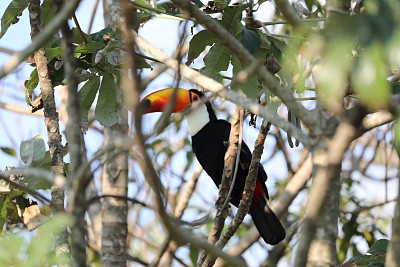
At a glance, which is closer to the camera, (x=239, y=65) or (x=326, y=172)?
(x=326, y=172)

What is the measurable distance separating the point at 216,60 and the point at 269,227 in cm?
167

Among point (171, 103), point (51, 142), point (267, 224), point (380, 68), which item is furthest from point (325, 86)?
point (267, 224)

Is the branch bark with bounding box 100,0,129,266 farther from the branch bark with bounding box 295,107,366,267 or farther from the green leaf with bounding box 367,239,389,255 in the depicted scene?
the branch bark with bounding box 295,107,366,267

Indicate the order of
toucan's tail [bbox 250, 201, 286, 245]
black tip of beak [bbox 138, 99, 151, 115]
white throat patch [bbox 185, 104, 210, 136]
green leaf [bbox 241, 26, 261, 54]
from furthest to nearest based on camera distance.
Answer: white throat patch [bbox 185, 104, 210, 136] → toucan's tail [bbox 250, 201, 286, 245] → green leaf [bbox 241, 26, 261, 54] → black tip of beak [bbox 138, 99, 151, 115]

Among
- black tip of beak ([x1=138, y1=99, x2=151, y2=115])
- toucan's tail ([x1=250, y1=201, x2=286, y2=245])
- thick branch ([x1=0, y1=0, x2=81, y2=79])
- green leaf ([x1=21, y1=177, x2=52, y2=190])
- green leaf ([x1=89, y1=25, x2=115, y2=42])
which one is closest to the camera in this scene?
black tip of beak ([x1=138, y1=99, x2=151, y2=115])

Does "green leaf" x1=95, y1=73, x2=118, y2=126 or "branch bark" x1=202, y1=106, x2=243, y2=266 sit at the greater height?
"green leaf" x1=95, y1=73, x2=118, y2=126

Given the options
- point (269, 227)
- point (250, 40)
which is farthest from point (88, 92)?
point (269, 227)

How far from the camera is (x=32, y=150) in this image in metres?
2.66

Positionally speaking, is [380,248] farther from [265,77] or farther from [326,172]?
[326,172]

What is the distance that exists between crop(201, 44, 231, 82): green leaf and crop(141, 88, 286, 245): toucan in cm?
134

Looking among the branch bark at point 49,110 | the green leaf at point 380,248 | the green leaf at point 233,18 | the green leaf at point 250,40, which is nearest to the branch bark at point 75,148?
the green leaf at point 250,40

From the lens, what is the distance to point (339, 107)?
1.44 meters

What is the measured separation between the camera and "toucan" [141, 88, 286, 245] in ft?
13.1

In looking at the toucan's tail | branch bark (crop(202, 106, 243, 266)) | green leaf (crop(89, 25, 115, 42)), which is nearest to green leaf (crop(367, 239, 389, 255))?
branch bark (crop(202, 106, 243, 266))
